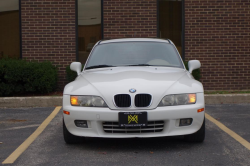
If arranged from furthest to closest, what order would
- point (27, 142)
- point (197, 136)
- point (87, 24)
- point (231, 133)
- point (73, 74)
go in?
point (87, 24)
point (73, 74)
point (231, 133)
point (27, 142)
point (197, 136)

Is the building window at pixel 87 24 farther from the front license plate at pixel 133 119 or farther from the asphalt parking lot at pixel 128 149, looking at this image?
the front license plate at pixel 133 119

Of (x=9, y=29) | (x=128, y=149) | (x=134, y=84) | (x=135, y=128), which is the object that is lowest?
(x=128, y=149)

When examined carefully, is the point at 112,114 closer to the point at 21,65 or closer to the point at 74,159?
the point at 74,159

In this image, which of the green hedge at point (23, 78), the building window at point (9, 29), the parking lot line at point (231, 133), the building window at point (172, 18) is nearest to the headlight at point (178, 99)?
the parking lot line at point (231, 133)

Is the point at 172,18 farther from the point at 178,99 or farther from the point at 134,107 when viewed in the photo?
the point at 134,107

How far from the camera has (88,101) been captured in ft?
16.7

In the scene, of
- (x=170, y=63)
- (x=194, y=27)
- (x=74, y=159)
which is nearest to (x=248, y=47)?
(x=194, y=27)

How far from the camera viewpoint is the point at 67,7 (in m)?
11.8

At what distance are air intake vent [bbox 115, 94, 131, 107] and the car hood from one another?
0.05 meters

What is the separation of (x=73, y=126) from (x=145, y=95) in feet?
3.29

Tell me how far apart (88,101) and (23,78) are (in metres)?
5.71

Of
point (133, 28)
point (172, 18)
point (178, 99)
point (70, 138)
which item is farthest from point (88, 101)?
point (172, 18)

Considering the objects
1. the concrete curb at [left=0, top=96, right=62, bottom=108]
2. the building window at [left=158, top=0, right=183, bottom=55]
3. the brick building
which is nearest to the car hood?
the concrete curb at [left=0, top=96, right=62, bottom=108]

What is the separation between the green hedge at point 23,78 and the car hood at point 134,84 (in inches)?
195
